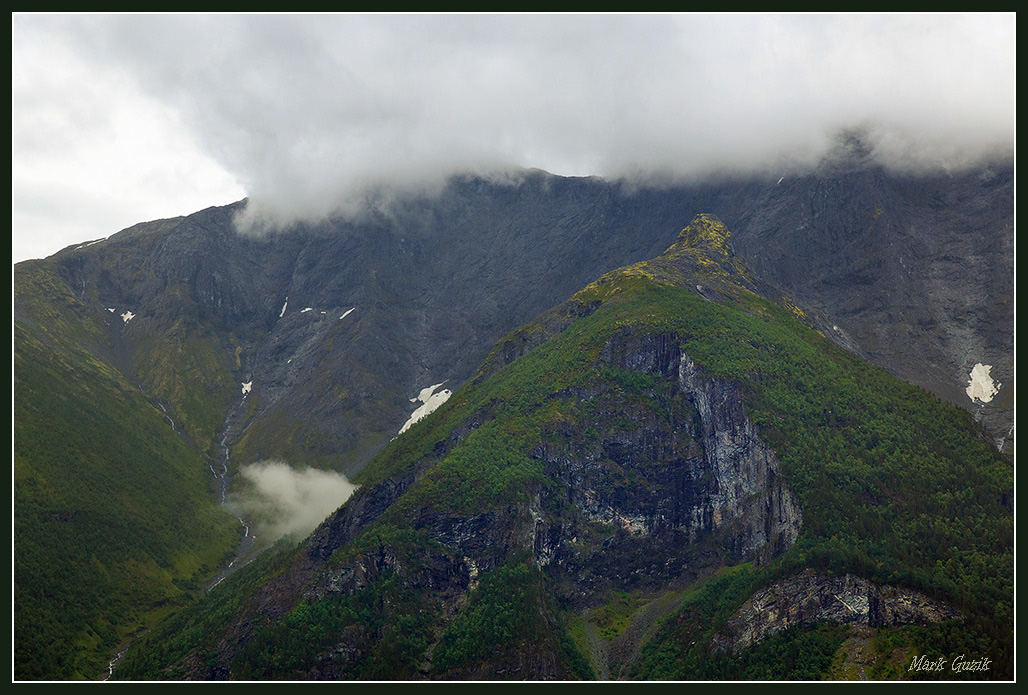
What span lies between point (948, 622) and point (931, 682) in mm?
21791

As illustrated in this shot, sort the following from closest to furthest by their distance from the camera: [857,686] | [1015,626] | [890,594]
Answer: [857,686] < [1015,626] < [890,594]

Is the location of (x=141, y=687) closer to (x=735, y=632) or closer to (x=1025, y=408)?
(x=735, y=632)

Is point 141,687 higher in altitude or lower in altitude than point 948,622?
higher

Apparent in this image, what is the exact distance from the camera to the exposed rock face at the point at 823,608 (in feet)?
607

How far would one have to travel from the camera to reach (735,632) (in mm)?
194875

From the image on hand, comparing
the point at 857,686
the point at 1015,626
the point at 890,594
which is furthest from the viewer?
the point at 890,594

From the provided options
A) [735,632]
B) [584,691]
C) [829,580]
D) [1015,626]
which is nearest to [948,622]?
[1015,626]

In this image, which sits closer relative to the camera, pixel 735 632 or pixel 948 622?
pixel 948 622

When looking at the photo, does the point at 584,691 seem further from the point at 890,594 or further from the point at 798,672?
the point at 890,594

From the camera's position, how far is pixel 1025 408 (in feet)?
579

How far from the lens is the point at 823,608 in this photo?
631ft

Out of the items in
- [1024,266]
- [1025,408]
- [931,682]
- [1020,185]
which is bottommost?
[931,682]

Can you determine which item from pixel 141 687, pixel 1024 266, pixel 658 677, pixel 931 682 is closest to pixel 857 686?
pixel 931 682

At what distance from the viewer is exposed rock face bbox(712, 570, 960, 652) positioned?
607ft
